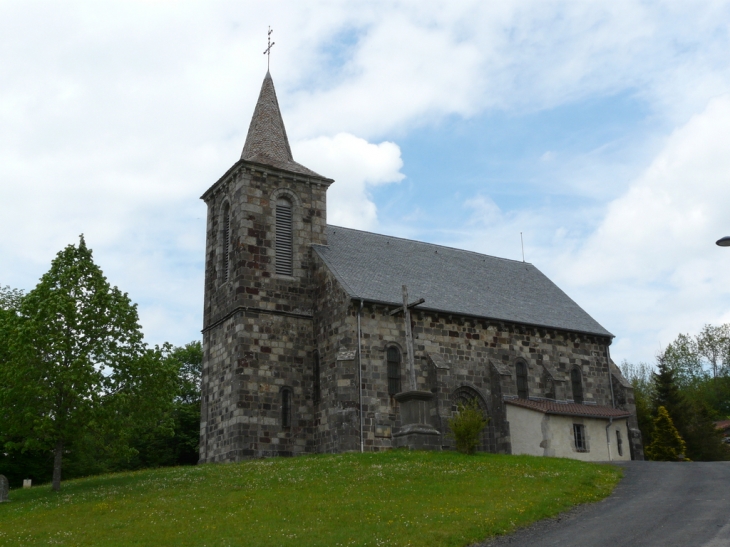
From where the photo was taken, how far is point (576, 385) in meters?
39.4

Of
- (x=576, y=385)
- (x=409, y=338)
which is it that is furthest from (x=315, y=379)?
(x=576, y=385)

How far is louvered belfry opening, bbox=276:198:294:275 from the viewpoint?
35781 mm

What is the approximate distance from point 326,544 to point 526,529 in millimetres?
4543

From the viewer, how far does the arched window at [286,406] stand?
1310 inches

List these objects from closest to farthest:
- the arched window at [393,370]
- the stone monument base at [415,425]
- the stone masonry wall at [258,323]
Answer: the stone monument base at [415,425]
the stone masonry wall at [258,323]
the arched window at [393,370]

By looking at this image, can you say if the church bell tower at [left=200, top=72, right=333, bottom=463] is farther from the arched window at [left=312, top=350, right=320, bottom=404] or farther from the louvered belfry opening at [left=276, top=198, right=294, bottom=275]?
the arched window at [left=312, top=350, right=320, bottom=404]

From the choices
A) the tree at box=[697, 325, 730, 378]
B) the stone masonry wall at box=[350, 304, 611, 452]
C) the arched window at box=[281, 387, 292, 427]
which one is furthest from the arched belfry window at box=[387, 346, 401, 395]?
the tree at box=[697, 325, 730, 378]

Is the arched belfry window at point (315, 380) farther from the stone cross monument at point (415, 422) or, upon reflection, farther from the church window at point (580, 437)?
the church window at point (580, 437)

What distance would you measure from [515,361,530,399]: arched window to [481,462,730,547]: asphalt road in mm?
13537

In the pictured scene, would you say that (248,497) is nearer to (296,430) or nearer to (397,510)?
(397,510)

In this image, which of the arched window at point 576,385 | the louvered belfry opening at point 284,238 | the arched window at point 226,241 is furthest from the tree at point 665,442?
the arched window at point 226,241

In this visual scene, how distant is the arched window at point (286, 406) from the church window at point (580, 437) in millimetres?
12183

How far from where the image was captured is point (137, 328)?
28109mm

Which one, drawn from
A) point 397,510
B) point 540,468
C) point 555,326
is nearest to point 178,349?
point 555,326
